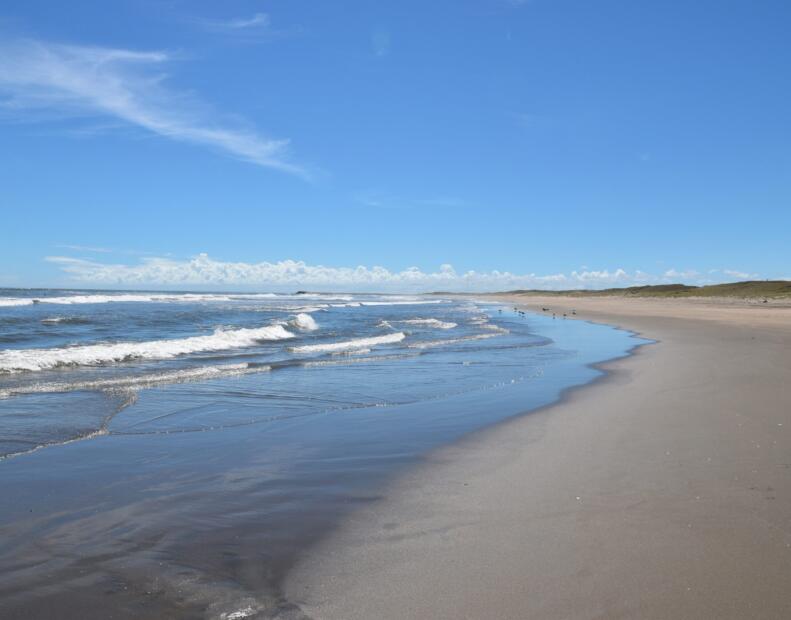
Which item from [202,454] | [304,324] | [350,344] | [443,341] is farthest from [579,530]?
[304,324]

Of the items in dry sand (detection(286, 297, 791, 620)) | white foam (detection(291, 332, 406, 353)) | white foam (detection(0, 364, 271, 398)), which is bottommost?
white foam (detection(291, 332, 406, 353))

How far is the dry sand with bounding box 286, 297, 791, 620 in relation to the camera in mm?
3301

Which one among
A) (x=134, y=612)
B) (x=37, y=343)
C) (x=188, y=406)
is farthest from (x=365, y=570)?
(x=37, y=343)

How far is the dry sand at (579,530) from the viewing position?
10.8 ft

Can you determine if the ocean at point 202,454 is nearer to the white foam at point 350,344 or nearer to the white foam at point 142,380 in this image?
the white foam at point 142,380

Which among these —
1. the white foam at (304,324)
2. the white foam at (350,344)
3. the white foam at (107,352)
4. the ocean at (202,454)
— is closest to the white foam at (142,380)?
the ocean at (202,454)

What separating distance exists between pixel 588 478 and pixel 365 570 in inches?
105

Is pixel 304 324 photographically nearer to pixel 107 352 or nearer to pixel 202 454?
pixel 107 352

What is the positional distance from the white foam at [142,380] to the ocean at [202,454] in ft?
0.19

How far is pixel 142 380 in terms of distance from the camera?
11.8 meters

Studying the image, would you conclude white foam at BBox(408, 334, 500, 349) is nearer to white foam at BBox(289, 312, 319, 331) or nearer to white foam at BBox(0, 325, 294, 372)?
white foam at BBox(0, 325, 294, 372)

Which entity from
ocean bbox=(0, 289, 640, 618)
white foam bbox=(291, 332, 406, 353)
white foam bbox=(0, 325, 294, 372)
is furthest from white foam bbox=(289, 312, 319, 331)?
ocean bbox=(0, 289, 640, 618)

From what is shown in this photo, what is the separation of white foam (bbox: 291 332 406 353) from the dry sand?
1156 centimetres

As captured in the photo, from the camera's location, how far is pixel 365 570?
12.1ft
